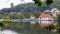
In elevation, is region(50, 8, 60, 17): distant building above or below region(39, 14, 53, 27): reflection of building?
above

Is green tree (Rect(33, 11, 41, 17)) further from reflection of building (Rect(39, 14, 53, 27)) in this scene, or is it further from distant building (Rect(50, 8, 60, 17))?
distant building (Rect(50, 8, 60, 17))

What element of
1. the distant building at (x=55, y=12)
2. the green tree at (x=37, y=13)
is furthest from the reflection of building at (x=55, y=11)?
the green tree at (x=37, y=13)

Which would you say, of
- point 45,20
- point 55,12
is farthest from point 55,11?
point 45,20

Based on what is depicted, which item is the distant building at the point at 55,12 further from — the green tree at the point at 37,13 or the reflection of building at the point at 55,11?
the green tree at the point at 37,13

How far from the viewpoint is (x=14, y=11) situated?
5.70 ft

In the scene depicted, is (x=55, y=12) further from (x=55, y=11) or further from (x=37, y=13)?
(x=37, y=13)

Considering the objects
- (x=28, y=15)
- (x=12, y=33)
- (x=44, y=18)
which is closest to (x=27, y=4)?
(x=28, y=15)

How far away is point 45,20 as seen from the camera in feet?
5.43

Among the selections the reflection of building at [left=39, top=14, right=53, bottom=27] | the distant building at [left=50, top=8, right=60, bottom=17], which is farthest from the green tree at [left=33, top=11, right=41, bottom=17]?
the distant building at [left=50, top=8, right=60, bottom=17]

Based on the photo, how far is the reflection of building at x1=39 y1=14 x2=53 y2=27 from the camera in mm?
1647

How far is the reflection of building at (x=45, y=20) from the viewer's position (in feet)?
5.41

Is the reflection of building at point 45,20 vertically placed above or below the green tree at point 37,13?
below

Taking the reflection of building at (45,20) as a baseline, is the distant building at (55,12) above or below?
above

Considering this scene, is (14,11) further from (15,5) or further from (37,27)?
(37,27)
